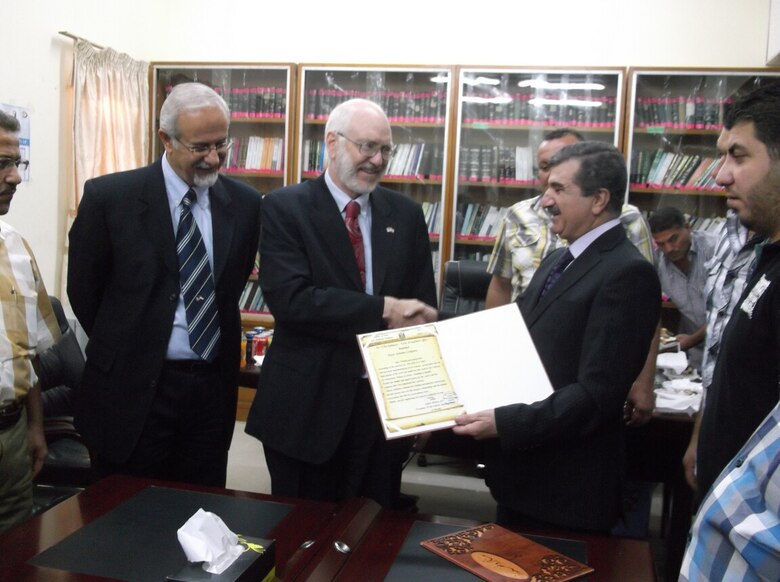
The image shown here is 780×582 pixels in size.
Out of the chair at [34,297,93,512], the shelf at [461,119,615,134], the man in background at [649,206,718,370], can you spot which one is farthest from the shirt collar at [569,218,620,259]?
the shelf at [461,119,615,134]

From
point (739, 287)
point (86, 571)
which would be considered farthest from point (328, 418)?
point (739, 287)

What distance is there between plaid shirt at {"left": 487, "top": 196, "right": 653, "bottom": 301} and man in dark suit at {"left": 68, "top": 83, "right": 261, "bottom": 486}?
1237 millimetres

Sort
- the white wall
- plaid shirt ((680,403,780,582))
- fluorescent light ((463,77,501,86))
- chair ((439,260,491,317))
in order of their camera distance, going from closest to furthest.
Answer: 1. plaid shirt ((680,403,780,582))
2. chair ((439,260,491,317))
3. the white wall
4. fluorescent light ((463,77,501,86))

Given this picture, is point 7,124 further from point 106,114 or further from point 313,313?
point 106,114

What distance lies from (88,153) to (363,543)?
4.14 meters

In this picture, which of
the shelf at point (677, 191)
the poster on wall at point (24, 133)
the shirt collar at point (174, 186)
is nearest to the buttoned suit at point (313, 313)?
the shirt collar at point (174, 186)

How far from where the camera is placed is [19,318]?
1.80m

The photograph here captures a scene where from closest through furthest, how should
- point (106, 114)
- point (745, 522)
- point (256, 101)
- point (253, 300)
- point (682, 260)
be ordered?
1. point (745, 522)
2. point (682, 260)
3. point (106, 114)
4. point (256, 101)
5. point (253, 300)

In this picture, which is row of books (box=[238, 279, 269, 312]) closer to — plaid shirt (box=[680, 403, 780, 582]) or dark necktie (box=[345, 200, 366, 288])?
dark necktie (box=[345, 200, 366, 288])

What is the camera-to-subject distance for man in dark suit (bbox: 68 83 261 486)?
1.99 m

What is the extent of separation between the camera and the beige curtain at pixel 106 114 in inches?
183

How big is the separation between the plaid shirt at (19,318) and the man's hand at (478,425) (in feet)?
3.51

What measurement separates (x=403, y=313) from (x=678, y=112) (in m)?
3.74

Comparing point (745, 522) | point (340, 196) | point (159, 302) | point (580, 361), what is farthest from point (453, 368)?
point (745, 522)
